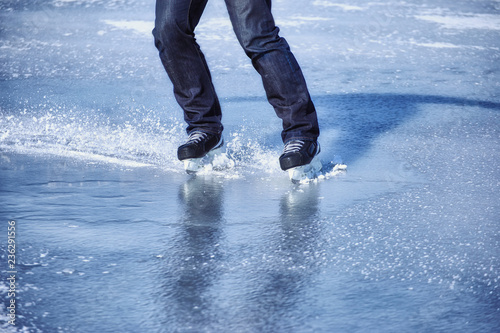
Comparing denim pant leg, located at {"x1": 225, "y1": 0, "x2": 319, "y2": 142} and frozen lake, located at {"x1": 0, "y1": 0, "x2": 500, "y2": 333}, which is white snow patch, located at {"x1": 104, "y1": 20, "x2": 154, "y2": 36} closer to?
frozen lake, located at {"x1": 0, "y1": 0, "x2": 500, "y2": 333}

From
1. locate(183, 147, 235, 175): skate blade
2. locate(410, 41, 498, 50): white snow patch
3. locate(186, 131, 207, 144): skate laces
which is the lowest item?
locate(410, 41, 498, 50): white snow patch

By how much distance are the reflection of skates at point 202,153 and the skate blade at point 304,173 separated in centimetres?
34

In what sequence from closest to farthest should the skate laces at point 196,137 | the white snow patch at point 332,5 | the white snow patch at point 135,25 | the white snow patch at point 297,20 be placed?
the skate laces at point 196,137 → the white snow patch at point 135,25 → the white snow patch at point 297,20 → the white snow patch at point 332,5

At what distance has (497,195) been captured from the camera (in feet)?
9.59

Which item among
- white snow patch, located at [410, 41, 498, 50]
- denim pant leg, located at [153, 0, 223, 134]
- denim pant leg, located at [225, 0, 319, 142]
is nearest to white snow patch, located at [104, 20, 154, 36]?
white snow patch, located at [410, 41, 498, 50]

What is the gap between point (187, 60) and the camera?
326 centimetres

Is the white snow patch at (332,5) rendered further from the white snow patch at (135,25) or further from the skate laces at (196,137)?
the skate laces at (196,137)

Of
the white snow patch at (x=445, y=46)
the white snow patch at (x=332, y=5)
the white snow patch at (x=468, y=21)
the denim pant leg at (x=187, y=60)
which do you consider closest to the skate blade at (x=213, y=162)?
the denim pant leg at (x=187, y=60)

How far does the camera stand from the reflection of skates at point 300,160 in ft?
10.00

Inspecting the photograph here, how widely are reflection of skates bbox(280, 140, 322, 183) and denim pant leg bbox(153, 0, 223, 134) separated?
0.42 metres

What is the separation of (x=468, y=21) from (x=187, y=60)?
5039 millimetres

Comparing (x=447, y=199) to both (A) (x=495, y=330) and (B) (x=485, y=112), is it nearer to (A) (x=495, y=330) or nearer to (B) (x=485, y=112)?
(A) (x=495, y=330)

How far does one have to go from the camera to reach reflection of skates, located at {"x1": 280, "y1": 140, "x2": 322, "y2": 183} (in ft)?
10.00

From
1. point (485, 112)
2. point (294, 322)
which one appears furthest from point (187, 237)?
point (485, 112)
